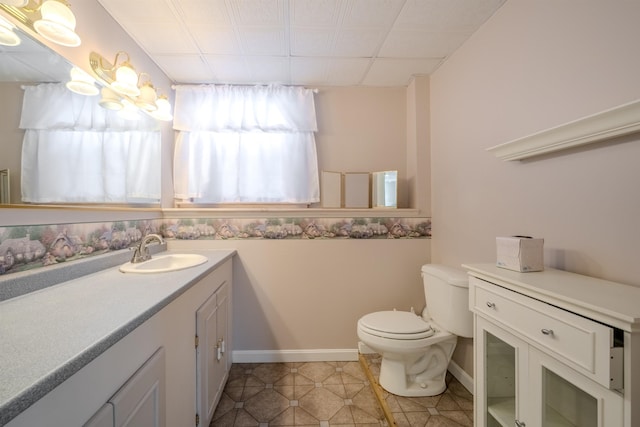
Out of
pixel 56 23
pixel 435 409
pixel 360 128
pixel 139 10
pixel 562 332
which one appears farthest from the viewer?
pixel 360 128

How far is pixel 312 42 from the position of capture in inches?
63.7

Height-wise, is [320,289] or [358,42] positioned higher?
[358,42]

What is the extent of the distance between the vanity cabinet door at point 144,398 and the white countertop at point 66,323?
0.51 feet

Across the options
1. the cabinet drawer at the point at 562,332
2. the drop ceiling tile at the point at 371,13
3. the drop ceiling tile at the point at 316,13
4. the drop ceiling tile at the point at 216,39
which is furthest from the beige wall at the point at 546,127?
the drop ceiling tile at the point at 216,39

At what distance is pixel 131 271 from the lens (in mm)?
1237

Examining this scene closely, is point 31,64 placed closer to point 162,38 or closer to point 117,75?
point 117,75

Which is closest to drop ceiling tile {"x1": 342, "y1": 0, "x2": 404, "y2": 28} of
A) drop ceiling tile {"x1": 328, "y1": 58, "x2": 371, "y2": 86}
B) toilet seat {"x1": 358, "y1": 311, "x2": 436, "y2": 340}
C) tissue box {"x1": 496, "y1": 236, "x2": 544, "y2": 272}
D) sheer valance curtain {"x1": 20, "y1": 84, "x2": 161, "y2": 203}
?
drop ceiling tile {"x1": 328, "y1": 58, "x2": 371, "y2": 86}

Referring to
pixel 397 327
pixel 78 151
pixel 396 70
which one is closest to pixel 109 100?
pixel 78 151

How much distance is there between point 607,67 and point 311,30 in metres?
1.33

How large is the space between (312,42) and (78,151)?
1381mm

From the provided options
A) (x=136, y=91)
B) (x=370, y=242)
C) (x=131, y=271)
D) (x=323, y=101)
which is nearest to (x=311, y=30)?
(x=323, y=101)

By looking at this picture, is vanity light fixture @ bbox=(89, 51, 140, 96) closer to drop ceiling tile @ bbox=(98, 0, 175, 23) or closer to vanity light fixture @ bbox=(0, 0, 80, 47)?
drop ceiling tile @ bbox=(98, 0, 175, 23)

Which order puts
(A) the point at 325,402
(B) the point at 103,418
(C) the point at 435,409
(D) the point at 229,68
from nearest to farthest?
(B) the point at 103,418 < (C) the point at 435,409 < (A) the point at 325,402 < (D) the point at 229,68

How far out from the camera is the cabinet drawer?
0.64 meters
